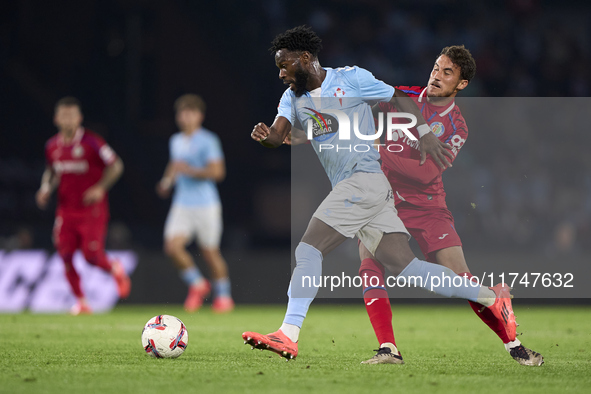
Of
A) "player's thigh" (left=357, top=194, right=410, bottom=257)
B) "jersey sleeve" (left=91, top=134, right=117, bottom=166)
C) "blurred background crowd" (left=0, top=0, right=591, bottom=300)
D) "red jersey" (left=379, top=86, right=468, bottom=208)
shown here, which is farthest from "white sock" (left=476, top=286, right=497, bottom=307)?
"blurred background crowd" (left=0, top=0, right=591, bottom=300)

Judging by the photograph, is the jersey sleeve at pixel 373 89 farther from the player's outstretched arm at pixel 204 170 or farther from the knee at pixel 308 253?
the player's outstretched arm at pixel 204 170

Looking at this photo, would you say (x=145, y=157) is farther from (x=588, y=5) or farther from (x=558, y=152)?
(x=588, y=5)

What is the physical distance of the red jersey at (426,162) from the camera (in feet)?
16.7

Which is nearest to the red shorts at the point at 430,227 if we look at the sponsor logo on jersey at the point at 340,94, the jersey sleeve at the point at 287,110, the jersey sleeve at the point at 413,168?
the jersey sleeve at the point at 413,168

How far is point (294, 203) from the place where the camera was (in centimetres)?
1085

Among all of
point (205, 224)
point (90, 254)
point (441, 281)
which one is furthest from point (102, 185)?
point (441, 281)

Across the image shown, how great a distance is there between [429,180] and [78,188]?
18.0 feet

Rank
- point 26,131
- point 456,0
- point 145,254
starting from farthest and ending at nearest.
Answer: point 456,0, point 26,131, point 145,254

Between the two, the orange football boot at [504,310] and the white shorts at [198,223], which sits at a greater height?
the white shorts at [198,223]

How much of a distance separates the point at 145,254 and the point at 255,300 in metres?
1.64

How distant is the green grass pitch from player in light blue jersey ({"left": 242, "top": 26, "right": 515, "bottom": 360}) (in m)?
0.42

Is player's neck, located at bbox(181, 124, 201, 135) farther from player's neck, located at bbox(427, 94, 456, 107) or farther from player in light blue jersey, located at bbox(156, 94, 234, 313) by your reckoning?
player's neck, located at bbox(427, 94, 456, 107)

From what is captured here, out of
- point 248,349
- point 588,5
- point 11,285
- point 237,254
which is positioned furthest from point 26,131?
point 588,5

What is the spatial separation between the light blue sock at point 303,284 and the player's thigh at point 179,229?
521cm
